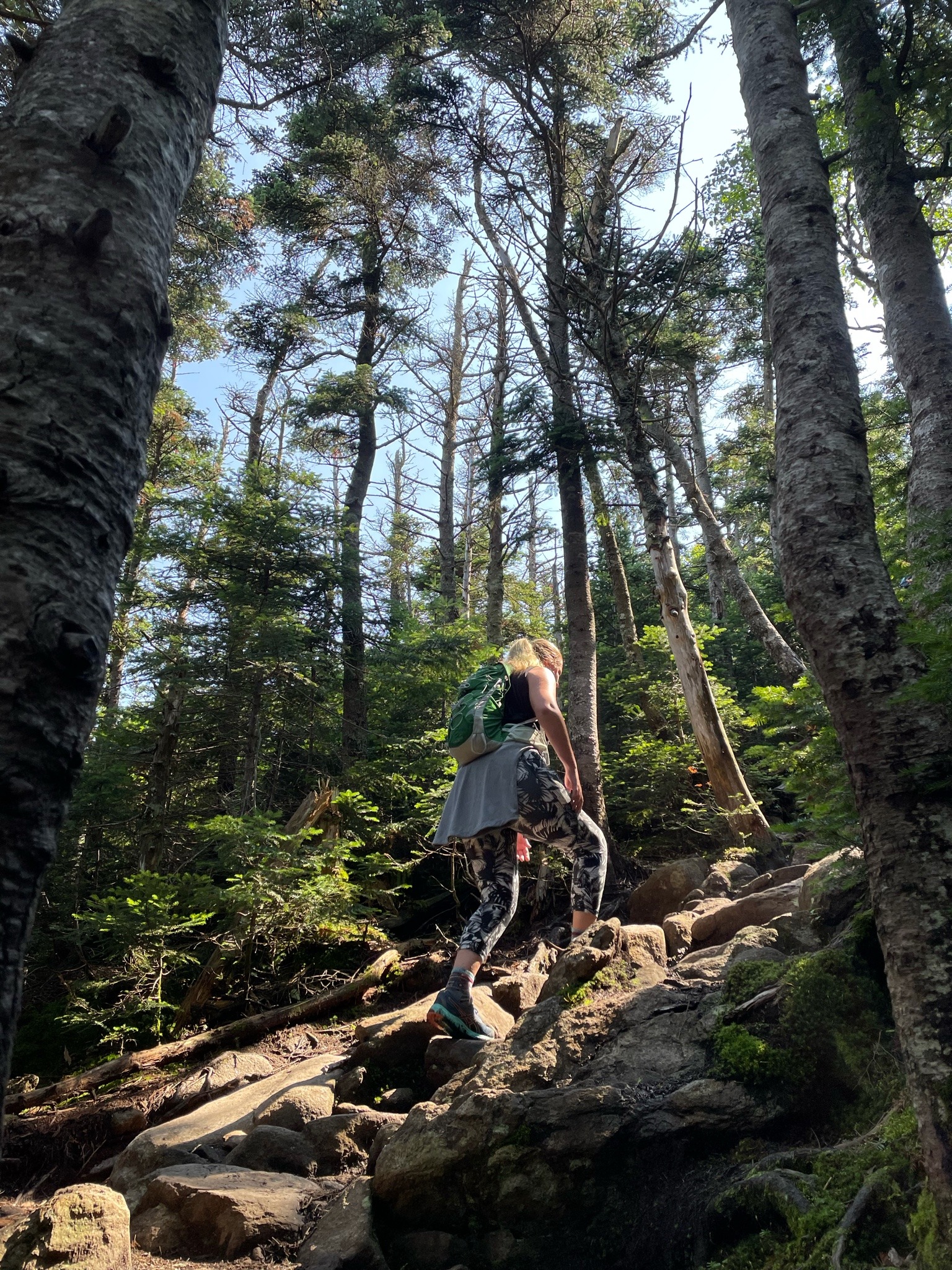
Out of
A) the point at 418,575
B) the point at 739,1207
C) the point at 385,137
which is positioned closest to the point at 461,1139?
the point at 739,1207

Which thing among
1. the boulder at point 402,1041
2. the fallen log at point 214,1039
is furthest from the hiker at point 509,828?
the fallen log at point 214,1039

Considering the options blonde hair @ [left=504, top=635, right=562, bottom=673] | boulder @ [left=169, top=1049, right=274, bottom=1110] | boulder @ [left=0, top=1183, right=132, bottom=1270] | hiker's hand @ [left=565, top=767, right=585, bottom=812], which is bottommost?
boulder @ [left=169, top=1049, right=274, bottom=1110]

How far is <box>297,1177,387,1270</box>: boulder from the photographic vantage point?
276 centimetres

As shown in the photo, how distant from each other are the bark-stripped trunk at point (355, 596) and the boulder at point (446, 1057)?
20.5 ft

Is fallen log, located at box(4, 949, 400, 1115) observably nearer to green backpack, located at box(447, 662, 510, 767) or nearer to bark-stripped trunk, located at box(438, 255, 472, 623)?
green backpack, located at box(447, 662, 510, 767)

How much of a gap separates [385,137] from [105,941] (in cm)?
1374

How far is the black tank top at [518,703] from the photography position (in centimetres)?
498

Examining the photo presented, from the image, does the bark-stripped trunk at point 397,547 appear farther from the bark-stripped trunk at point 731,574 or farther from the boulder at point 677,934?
the boulder at point 677,934

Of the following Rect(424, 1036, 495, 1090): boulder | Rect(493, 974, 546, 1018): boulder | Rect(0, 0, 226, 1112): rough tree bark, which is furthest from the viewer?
Rect(493, 974, 546, 1018): boulder

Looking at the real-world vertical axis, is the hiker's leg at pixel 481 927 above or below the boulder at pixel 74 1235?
above

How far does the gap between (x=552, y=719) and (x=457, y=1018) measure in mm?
1762

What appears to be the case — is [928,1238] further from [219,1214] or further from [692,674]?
[692,674]

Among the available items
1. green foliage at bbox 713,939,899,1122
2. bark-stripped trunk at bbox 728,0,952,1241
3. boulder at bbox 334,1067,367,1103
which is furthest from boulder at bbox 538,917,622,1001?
bark-stripped trunk at bbox 728,0,952,1241

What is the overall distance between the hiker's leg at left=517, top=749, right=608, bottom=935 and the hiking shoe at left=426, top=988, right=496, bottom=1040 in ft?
2.71
